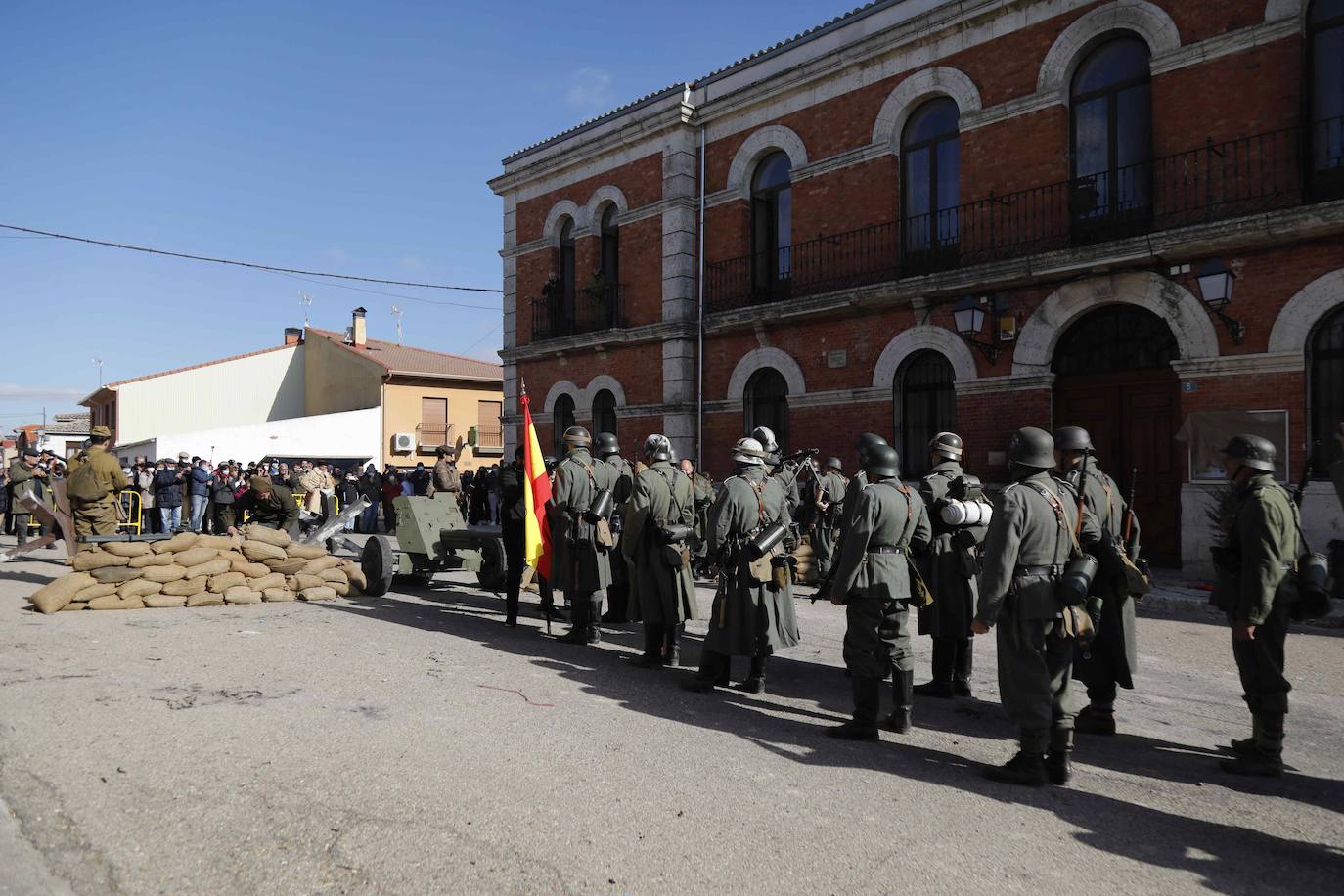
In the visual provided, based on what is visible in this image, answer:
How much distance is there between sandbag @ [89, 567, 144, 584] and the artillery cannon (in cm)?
241

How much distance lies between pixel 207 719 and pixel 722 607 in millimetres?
3331

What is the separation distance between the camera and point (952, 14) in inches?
555

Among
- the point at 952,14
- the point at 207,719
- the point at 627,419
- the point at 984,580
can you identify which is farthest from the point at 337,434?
the point at 984,580

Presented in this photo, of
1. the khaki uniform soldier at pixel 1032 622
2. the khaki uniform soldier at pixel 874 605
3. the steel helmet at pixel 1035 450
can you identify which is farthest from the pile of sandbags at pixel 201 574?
the steel helmet at pixel 1035 450

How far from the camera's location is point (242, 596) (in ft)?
32.3

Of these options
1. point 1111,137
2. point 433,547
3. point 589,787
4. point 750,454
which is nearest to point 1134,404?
point 1111,137

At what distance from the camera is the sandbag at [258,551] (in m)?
10.4

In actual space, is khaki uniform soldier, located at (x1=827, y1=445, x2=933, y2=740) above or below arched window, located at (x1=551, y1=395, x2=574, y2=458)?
below

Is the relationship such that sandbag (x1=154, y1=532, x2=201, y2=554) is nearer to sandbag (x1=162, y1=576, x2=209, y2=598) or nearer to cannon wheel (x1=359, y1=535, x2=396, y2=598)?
sandbag (x1=162, y1=576, x2=209, y2=598)

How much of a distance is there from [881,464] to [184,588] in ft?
26.2

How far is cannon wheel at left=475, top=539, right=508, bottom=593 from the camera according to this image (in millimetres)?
10922

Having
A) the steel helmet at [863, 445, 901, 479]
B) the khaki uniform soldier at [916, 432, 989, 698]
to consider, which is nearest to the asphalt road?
the khaki uniform soldier at [916, 432, 989, 698]

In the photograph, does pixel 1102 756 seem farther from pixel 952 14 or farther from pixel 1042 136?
pixel 952 14

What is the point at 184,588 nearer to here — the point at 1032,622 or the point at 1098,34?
the point at 1032,622
